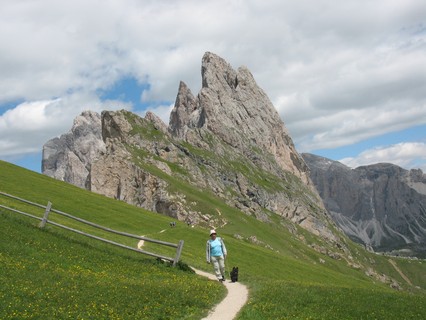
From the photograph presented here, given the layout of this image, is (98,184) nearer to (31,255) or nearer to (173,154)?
(173,154)

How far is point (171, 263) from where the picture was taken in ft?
112

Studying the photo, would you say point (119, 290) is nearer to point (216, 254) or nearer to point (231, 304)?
point (231, 304)

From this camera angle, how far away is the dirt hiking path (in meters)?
21.8

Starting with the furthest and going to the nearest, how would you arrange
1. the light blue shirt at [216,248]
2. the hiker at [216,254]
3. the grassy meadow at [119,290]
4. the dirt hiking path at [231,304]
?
the light blue shirt at [216,248]
the hiker at [216,254]
the dirt hiking path at [231,304]
the grassy meadow at [119,290]

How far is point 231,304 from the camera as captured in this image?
80.6 feet

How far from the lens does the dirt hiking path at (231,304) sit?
2177 centimetres

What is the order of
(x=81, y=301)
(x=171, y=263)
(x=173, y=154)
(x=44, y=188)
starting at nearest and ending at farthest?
1. (x=81, y=301)
2. (x=171, y=263)
3. (x=44, y=188)
4. (x=173, y=154)

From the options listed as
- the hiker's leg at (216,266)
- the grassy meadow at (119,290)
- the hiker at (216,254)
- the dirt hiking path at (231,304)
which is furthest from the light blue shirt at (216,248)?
the dirt hiking path at (231,304)

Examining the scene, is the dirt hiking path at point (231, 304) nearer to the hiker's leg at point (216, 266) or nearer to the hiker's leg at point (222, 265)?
the hiker's leg at point (216, 266)

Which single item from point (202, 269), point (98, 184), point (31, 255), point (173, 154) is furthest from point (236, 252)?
point (173, 154)

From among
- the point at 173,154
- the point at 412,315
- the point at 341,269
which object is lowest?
the point at 341,269

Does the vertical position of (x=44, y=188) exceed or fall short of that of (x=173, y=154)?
it falls short

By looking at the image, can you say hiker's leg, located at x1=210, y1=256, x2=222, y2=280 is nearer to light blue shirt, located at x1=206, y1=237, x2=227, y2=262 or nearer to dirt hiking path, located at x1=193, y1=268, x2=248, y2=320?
light blue shirt, located at x1=206, y1=237, x2=227, y2=262

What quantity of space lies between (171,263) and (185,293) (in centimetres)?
1035
